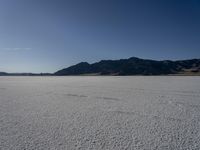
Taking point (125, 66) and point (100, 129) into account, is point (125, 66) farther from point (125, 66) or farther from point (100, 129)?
point (100, 129)

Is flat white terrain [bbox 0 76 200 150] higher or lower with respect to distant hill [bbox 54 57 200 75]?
lower

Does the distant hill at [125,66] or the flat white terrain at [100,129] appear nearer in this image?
the flat white terrain at [100,129]

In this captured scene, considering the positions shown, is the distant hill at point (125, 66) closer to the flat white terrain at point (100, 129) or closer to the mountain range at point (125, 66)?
the mountain range at point (125, 66)

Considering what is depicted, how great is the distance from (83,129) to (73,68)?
455ft

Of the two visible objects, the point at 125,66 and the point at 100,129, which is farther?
the point at 125,66

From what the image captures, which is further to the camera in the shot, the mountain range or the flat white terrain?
the mountain range

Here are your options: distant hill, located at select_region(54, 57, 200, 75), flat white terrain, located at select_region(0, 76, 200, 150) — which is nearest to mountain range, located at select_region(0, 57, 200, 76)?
distant hill, located at select_region(54, 57, 200, 75)

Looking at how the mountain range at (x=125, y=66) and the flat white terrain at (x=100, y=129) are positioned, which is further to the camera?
the mountain range at (x=125, y=66)

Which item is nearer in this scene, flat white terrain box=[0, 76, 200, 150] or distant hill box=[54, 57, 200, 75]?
flat white terrain box=[0, 76, 200, 150]

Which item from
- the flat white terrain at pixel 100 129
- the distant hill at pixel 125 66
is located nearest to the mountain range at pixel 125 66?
the distant hill at pixel 125 66

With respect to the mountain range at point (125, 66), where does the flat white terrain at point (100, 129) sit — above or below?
below

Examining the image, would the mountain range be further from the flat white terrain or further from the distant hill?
the flat white terrain

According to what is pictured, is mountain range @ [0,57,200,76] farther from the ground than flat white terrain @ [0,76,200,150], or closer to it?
farther from the ground

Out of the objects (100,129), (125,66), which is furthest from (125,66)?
(100,129)
